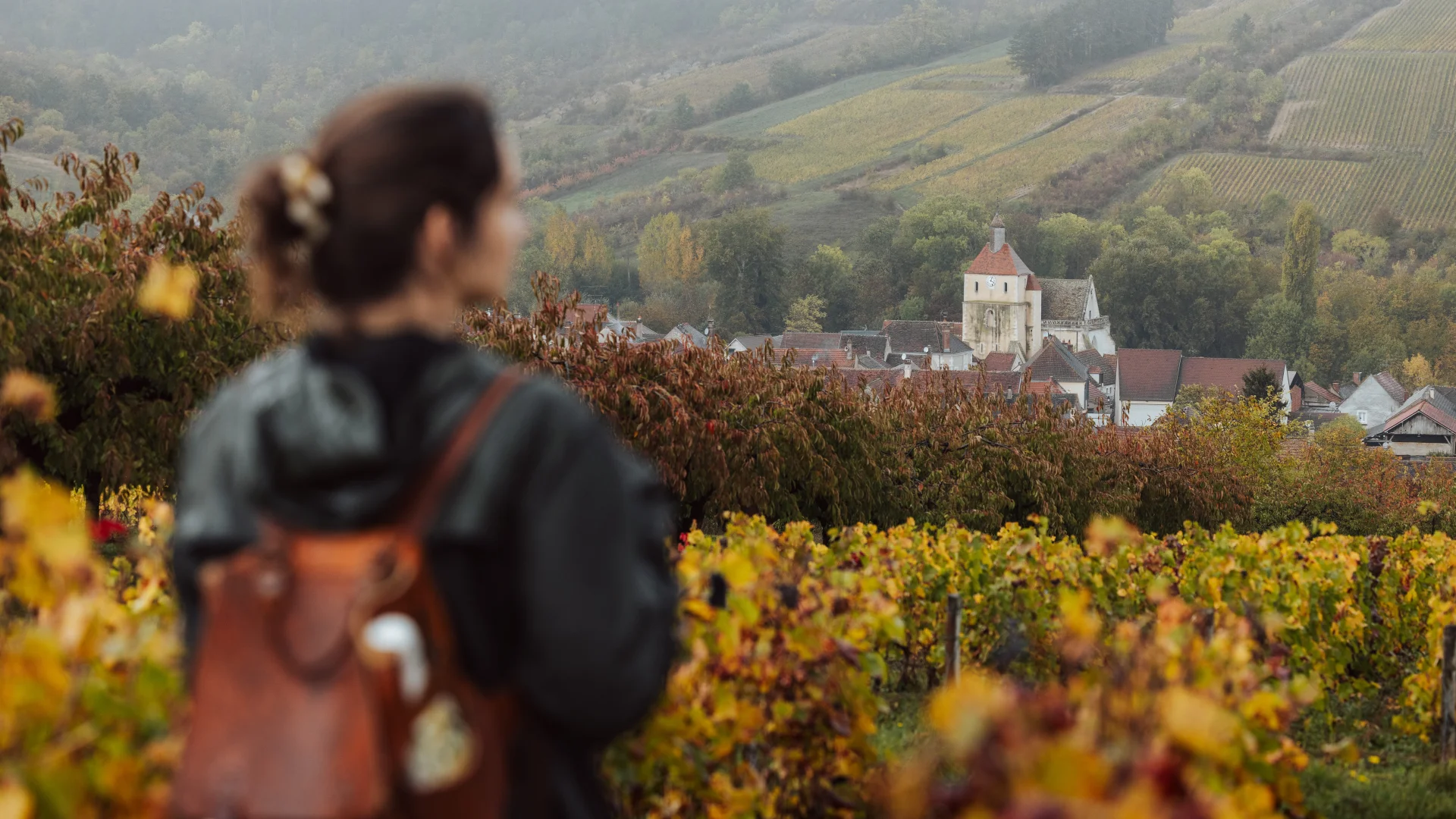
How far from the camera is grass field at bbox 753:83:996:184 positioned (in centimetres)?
18050

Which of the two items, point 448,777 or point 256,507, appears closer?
point 448,777

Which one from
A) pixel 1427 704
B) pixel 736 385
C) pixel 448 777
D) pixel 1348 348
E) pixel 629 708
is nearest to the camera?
pixel 448 777

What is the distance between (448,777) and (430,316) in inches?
27.8

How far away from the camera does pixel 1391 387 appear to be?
108 m

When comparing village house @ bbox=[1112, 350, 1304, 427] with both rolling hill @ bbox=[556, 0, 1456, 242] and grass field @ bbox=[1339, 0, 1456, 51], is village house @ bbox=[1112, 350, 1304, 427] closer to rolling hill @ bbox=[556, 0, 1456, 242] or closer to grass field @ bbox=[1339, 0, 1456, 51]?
rolling hill @ bbox=[556, 0, 1456, 242]

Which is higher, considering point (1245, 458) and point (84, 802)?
point (84, 802)

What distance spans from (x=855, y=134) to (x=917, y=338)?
260 ft

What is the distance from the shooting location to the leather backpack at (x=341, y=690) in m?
1.97

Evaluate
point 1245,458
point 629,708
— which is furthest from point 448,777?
point 1245,458

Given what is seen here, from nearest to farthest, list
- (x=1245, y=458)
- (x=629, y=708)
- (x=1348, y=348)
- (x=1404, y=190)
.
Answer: (x=629, y=708) < (x=1245, y=458) < (x=1348, y=348) < (x=1404, y=190)

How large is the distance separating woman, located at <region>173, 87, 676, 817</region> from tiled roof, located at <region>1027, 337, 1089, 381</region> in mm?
104498

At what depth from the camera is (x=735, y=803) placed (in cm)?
406

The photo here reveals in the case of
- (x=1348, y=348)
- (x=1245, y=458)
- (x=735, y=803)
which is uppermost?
(x=735, y=803)

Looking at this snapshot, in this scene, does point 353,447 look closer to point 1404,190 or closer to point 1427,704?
point 1427,704
